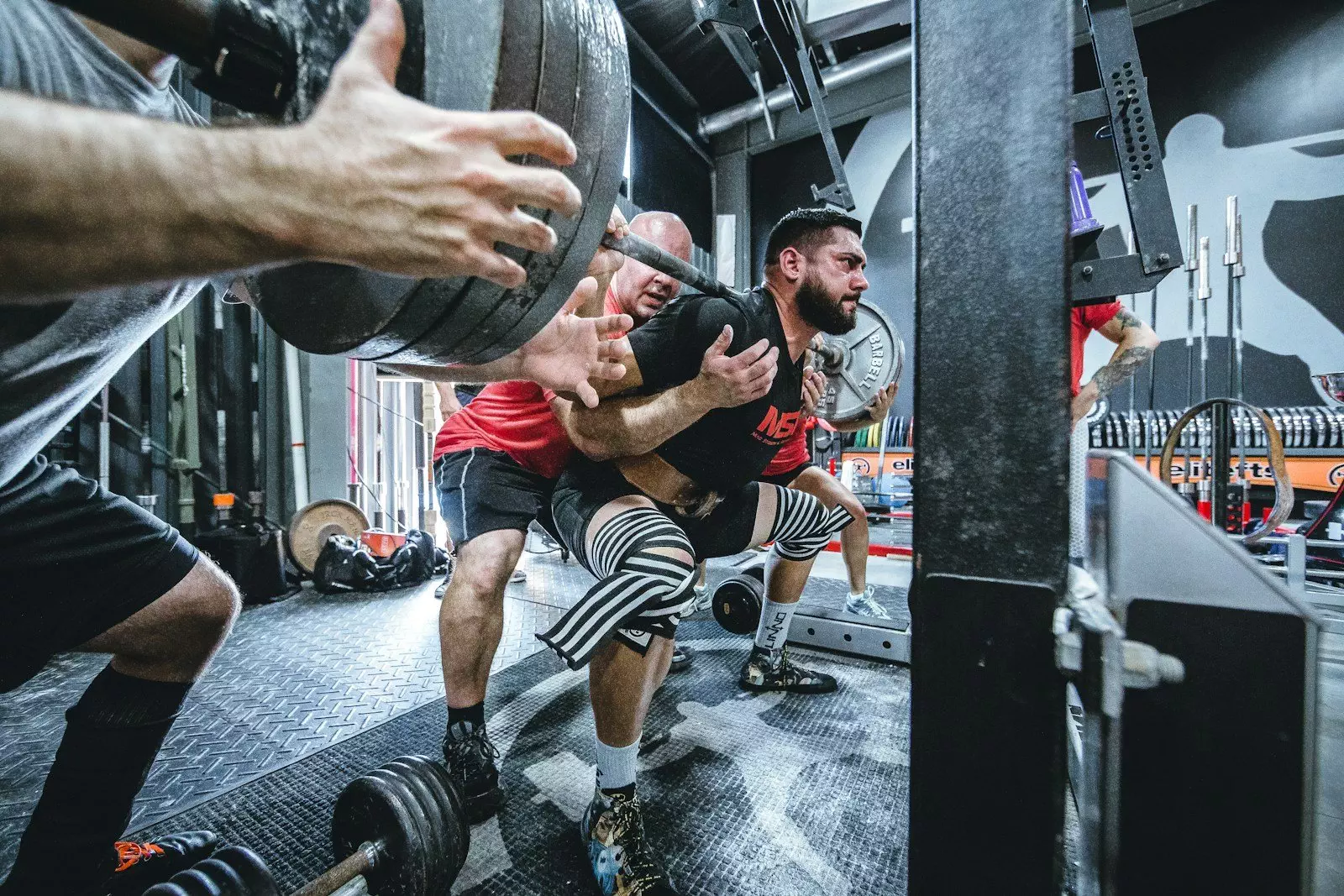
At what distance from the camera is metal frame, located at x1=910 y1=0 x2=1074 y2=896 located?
536 millimetres

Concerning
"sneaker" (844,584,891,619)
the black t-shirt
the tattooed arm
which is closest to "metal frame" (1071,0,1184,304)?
the black t-shirt

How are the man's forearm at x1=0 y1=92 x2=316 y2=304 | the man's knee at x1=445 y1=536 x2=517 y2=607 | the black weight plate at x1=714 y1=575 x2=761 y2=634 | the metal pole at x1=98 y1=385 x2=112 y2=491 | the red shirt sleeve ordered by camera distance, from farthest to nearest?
1. the metal pole at x1=98 y1=385 x2=112 y2=491
2. the red shirt sleeve
3. the black weight plate at x1=714 y1=575 x2=761 y2=634
4. the man's knee at x1=445 y1=536 x2=517 y2=607
5. the man's forearm at x1=0 y1=92 x2=316 y2=304

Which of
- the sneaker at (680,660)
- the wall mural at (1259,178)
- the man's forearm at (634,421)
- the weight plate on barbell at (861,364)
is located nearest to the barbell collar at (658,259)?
the man's forearm at (634,421)

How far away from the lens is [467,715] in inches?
53.4

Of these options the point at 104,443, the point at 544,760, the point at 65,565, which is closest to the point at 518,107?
the point at 65,565

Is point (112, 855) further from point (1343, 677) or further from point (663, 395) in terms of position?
point (1343, 677)

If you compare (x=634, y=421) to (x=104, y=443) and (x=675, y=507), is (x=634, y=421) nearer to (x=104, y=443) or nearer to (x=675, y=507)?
(x=675, y=507)

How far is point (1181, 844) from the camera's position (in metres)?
0.46

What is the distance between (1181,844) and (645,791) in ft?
3.39

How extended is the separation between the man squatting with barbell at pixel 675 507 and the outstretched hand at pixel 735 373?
0.04m

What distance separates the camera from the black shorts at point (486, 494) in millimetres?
1560

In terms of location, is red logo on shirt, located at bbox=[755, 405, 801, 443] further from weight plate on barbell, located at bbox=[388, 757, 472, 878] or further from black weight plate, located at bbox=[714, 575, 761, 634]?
weight plate on barbell, located at bbox=[388, 757, 472, 878]

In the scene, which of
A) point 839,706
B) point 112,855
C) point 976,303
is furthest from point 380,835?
point 839,706

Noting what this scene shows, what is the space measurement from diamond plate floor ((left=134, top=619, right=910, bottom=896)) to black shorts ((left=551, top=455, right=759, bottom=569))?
1.62ft
